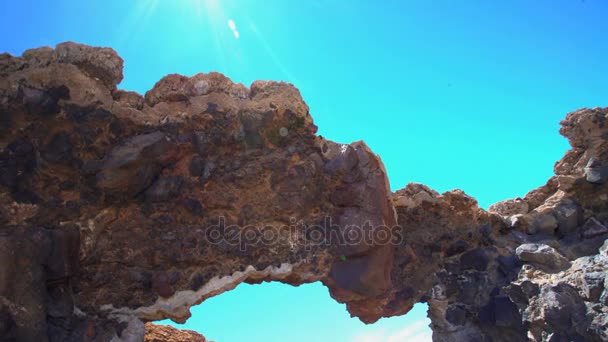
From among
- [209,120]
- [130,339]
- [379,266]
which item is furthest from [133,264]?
[379,266]

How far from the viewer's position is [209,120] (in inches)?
267

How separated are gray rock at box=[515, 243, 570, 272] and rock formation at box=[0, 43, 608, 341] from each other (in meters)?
0.02

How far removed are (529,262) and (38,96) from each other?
7.62 m

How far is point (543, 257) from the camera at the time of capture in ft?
23.0

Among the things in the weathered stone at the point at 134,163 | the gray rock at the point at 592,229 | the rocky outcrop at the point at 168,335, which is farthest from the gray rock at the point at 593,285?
the rocky outcrop at the point at 168,335

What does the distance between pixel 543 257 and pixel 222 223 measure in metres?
5.00

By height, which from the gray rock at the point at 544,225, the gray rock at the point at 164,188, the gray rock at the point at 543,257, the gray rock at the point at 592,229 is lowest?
the gray rock at the point at 543,257

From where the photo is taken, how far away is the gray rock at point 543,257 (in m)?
6.85

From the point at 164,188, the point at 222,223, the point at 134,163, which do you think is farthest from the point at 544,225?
the point at 134,163

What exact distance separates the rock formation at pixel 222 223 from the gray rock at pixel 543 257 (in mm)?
22

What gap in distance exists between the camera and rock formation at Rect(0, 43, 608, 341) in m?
5.83

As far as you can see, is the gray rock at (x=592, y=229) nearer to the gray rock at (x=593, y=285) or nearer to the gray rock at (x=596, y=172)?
the gray rock at (x=596, y=172)

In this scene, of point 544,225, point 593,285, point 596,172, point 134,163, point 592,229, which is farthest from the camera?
point 544,225

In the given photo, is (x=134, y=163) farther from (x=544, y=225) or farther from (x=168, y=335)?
(x=544, y=225)
